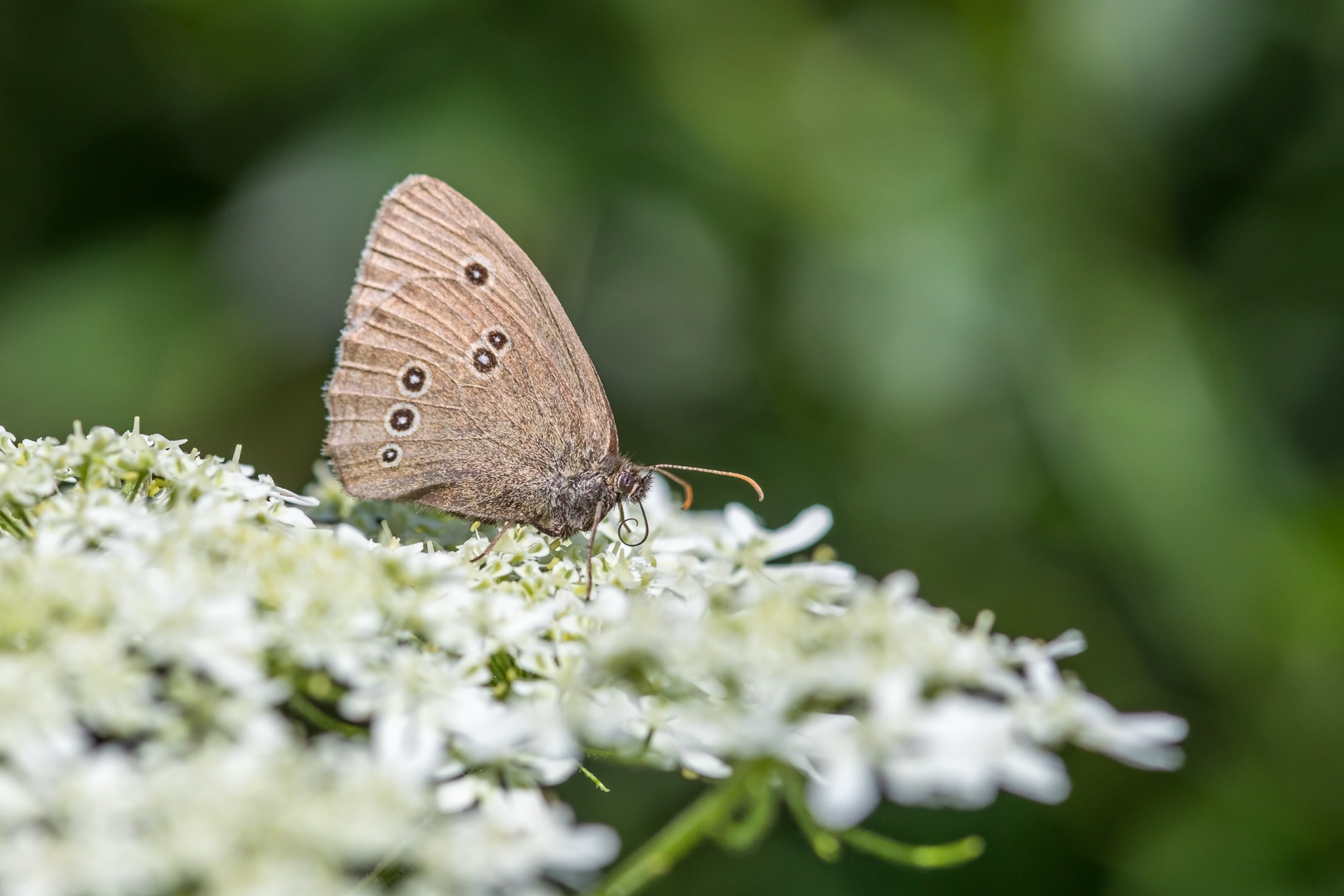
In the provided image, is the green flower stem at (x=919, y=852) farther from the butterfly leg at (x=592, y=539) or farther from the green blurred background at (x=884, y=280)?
the green blurred background at (x=884, y=280)

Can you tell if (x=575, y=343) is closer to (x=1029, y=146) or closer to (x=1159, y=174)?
(x=1029, y=146)

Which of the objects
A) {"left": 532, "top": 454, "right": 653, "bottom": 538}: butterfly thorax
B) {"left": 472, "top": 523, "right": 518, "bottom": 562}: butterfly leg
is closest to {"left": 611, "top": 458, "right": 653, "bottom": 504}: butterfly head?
{"left": 532, "top": 454, "right": 653, "bottom": 538}: butterfly thorax

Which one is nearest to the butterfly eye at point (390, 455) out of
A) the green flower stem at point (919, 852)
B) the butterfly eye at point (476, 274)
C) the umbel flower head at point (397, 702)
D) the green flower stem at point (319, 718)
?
the butterfly eye at point (476, 274)

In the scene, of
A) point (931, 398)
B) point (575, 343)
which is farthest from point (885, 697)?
point (931, 398)

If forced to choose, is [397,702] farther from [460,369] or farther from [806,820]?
[460,369]

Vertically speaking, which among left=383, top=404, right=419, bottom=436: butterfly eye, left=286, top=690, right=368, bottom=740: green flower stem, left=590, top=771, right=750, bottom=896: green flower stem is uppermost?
left=383, top=404, right=419, bottom=436: butterfly eye

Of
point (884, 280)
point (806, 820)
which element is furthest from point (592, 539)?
point (884, 280)

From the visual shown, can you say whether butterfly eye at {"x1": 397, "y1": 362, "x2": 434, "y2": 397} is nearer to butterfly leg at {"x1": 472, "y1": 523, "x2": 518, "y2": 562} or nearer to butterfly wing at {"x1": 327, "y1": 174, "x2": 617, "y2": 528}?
butterfly wing at {"x1": 327, "y1": 174, "x2": 617, "y2": 528}

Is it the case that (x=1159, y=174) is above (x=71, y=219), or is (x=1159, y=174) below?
above
